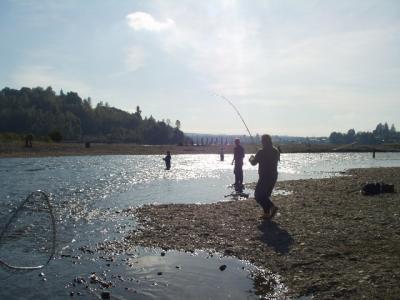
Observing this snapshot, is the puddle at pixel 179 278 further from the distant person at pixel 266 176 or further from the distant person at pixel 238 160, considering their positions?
the distant person at pixel 238 160

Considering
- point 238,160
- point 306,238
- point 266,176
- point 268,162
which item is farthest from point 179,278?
point 238,160

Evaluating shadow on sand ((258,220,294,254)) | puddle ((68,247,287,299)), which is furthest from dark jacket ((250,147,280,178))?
puddle ((68,247,287,299))

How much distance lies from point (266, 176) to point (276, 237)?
3.43 metres

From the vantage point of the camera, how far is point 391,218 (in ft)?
49.4

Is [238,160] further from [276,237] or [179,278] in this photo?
[179,278]

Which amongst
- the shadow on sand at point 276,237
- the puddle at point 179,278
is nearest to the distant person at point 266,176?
the shadow on sand at point 276,237

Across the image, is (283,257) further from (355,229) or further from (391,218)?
(391,218)

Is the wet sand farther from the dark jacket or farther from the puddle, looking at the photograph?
the dark jacket

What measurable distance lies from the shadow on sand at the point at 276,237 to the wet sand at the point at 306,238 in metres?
0.03

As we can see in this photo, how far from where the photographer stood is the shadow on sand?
480 inches

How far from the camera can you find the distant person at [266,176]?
16.2m

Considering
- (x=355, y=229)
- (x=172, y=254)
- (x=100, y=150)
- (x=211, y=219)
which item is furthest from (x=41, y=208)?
(x=100, y=150)

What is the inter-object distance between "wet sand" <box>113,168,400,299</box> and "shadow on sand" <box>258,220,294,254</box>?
0.08ft

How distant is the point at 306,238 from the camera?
12.9 metres
